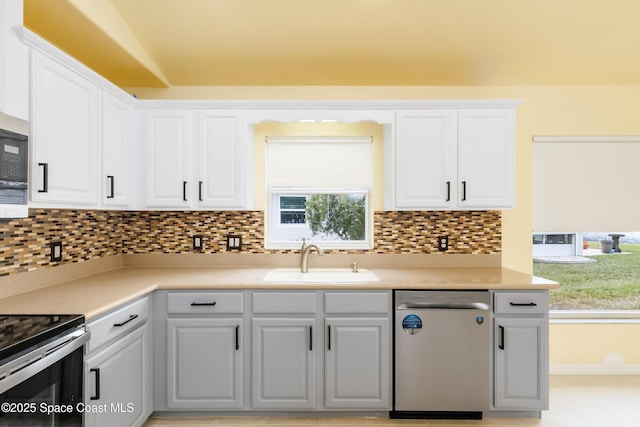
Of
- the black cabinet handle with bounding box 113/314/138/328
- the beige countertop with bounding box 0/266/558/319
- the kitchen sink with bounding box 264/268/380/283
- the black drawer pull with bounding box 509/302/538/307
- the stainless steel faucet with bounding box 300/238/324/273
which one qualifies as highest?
the stainless steel faucet with bounding box 300/238/324/273

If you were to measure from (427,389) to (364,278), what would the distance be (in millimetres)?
833

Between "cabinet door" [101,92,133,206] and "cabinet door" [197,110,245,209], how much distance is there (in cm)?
49

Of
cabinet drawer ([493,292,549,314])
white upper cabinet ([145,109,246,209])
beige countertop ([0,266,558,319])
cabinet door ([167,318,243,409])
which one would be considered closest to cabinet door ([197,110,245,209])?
white upper cabinet ([145,109,246,209])

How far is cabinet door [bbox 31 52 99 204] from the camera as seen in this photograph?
74.6 inches

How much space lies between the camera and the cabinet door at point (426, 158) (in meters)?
2.97

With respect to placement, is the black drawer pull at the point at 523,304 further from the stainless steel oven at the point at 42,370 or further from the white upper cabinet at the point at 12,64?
the white upper cabinet at the point at 12,64

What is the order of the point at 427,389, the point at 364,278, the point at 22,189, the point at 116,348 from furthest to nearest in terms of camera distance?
the point at 364,278 → the point at 427,389 → the point at 116,348 → the point at 22,189

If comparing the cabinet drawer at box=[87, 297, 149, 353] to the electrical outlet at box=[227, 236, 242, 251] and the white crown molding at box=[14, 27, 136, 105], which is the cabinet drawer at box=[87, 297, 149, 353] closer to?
the electrical outlet at box=[227, 236, 242, 251]

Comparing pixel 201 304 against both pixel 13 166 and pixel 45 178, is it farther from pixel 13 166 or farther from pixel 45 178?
pixel 13 166

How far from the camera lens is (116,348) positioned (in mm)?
2094

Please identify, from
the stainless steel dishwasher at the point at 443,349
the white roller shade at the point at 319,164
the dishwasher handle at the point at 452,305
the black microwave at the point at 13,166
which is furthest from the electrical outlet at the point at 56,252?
the dishwasher handle at the point at 452,305

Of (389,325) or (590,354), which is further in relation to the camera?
(590,354)

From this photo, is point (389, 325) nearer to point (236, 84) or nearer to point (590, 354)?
point (590, 354)

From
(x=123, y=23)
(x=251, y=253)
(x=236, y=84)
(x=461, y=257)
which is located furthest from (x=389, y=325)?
(x=123, y=23)
